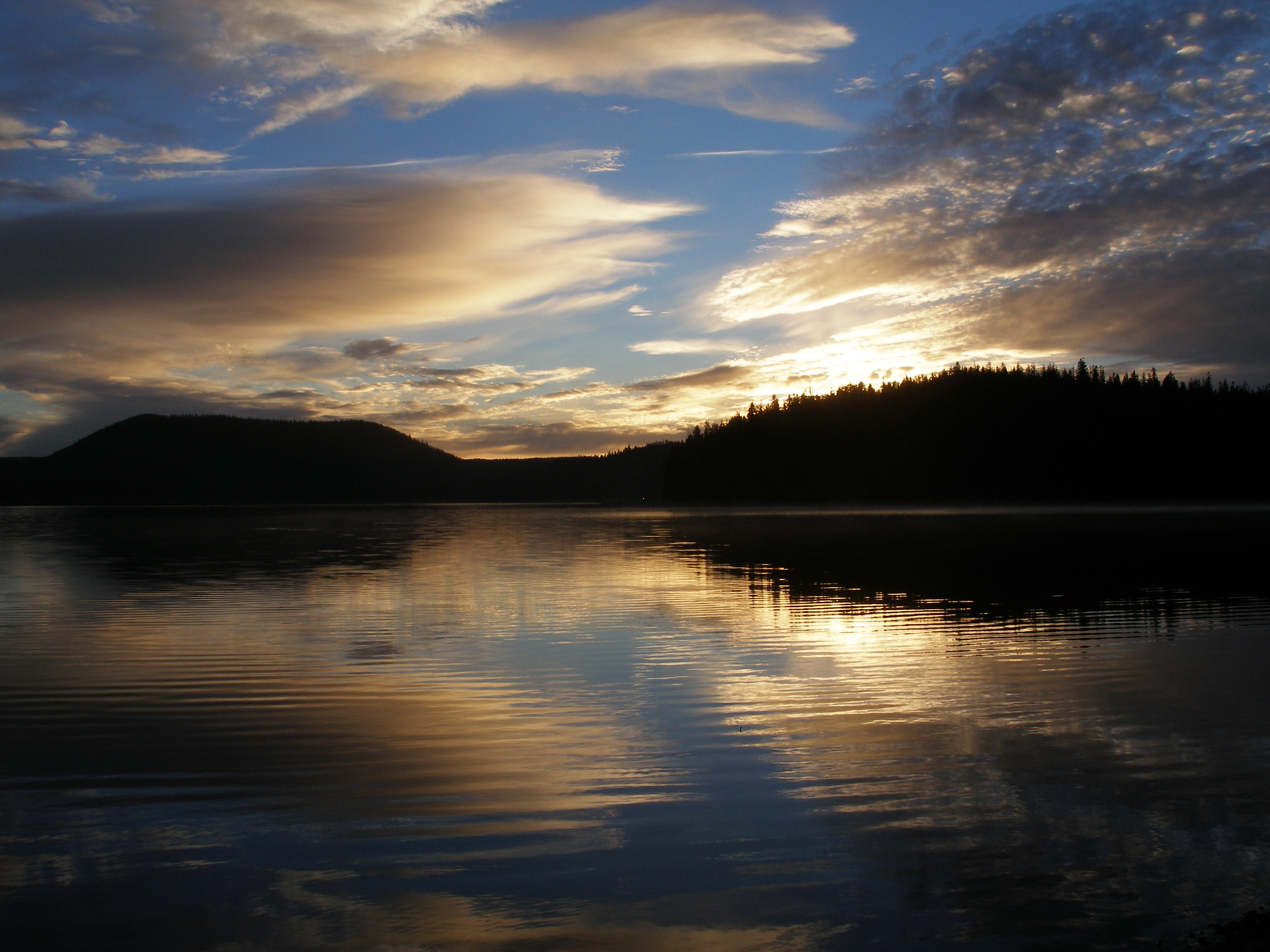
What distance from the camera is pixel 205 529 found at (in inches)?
2559

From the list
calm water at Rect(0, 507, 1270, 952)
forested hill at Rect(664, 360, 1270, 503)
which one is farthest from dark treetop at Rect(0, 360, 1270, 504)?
calm water at Rect(0, 507, 1270, 952)

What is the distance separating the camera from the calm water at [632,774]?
5367 mm

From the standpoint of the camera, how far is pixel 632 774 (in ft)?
26.3

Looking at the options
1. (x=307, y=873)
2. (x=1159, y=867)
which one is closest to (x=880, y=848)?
(x=1159, y=867)

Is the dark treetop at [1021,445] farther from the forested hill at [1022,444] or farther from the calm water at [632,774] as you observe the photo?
the calm water at [632,774]

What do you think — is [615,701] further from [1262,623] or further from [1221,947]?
[1262,623]

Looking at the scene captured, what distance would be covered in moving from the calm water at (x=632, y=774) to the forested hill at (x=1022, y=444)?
12663 centimetres

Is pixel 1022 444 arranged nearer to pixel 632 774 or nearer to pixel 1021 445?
pixel 1021 445

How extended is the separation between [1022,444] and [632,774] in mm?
145084

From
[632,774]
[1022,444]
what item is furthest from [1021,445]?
[632,774]

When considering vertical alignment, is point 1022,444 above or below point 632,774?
above

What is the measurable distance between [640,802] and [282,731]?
15.2 ft

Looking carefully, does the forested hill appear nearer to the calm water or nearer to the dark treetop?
the dark treetop

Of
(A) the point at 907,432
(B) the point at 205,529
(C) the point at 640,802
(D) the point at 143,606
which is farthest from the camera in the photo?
(A) the point at 907,432
